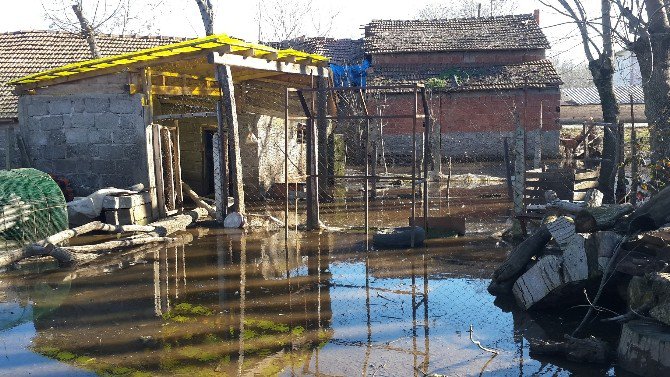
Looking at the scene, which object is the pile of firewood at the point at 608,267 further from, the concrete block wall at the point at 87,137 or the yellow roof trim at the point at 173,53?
the concrete block wall at the point at 87,137

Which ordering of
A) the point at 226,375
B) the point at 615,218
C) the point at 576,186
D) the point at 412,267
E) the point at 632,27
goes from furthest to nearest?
1. the point at 576,186
2. the point at 632,27
3. the point at 412,267
4. the point at 615,218
5. the point at 226,375

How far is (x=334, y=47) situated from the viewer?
38.0m

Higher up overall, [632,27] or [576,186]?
[632,27]

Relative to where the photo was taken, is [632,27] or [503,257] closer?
[503,257]

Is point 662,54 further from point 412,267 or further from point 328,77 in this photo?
point 328,77

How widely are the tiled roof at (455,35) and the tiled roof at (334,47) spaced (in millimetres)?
1559

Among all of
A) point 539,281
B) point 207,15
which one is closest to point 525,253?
point 539,281

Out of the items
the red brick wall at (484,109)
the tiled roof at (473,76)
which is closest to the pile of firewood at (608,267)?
the tiled roof at (473,76)

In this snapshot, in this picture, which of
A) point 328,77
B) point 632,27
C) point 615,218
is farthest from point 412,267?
point 328,77

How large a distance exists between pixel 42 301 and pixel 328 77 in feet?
37.1

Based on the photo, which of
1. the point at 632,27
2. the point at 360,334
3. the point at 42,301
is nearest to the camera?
the point at 360,334

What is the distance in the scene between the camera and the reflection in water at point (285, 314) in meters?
6.81

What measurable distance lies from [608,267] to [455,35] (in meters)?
29.0

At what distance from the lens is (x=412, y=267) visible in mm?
10805
